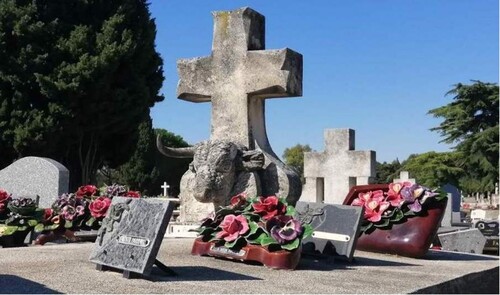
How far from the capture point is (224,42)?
753 cm

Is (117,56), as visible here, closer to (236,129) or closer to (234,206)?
(236,129)

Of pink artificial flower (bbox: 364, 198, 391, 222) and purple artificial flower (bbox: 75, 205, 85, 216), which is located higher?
pink artificial flower (bbox: 364, 198, 391, 222)

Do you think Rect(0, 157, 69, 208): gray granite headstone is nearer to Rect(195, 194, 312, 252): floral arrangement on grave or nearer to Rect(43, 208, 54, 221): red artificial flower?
Rect(43, 208, 54, 221): red artificial flower

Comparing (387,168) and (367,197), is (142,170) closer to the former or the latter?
(367,197)

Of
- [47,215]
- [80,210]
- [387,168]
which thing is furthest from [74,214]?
[387,168]

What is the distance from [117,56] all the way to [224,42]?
14.4m

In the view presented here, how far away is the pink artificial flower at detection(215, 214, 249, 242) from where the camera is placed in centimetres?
496

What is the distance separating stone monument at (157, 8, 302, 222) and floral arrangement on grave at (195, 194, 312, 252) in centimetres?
148

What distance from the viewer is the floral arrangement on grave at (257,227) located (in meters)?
4.78

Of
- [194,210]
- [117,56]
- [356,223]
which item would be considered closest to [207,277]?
[356,223]

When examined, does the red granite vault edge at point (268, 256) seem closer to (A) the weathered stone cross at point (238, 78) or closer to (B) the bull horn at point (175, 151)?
(A) the weathered stone cross at point (238, 78)

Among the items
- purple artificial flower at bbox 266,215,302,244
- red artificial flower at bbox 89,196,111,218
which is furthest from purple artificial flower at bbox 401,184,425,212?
red artificial flower at bbox 89,196,111,218

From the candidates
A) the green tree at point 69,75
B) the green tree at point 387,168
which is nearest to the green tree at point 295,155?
the green tree at point 387,168

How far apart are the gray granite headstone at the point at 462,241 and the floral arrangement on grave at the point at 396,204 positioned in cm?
286
